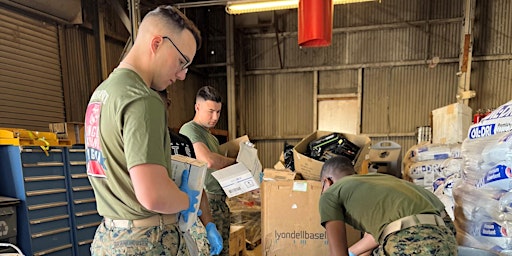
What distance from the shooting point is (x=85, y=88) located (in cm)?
430

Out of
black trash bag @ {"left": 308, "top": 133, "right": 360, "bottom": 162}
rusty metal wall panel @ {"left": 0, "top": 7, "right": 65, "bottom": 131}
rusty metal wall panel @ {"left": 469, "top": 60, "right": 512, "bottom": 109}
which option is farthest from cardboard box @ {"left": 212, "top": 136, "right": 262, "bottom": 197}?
rusty metal wall panel @ {"left": 469, "top": 60, "right": 512, "bottom": 109}

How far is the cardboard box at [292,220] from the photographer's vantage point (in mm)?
2393

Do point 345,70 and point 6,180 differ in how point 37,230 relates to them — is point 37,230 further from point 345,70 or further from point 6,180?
point 345,70

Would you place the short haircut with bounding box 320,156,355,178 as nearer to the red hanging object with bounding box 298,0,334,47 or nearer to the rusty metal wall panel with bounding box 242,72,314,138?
the red hanging object with bounding box 298,0,334,47

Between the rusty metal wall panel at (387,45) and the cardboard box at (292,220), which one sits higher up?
the rusty metal wall panel at (387,45)

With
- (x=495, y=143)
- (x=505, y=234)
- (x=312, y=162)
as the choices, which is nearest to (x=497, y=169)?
(x=495, y=143)

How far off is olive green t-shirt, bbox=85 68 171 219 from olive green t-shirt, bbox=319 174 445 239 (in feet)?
2.84

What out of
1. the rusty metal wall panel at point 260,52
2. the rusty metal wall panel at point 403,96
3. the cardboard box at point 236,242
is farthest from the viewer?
the rusty metal wall panel at point 260,52

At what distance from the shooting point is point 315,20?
2.41 meters

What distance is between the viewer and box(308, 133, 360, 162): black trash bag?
2527 mm

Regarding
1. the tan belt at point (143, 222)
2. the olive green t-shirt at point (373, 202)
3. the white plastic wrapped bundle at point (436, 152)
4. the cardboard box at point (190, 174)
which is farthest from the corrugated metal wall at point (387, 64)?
the tan belt at point (143, 222)

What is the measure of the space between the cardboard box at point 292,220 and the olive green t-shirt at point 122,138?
163 centimetres

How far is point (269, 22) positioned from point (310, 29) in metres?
4.82

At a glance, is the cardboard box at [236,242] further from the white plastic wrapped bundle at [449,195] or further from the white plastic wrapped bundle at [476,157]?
the white plastic wrapped bundle at [476,157]
